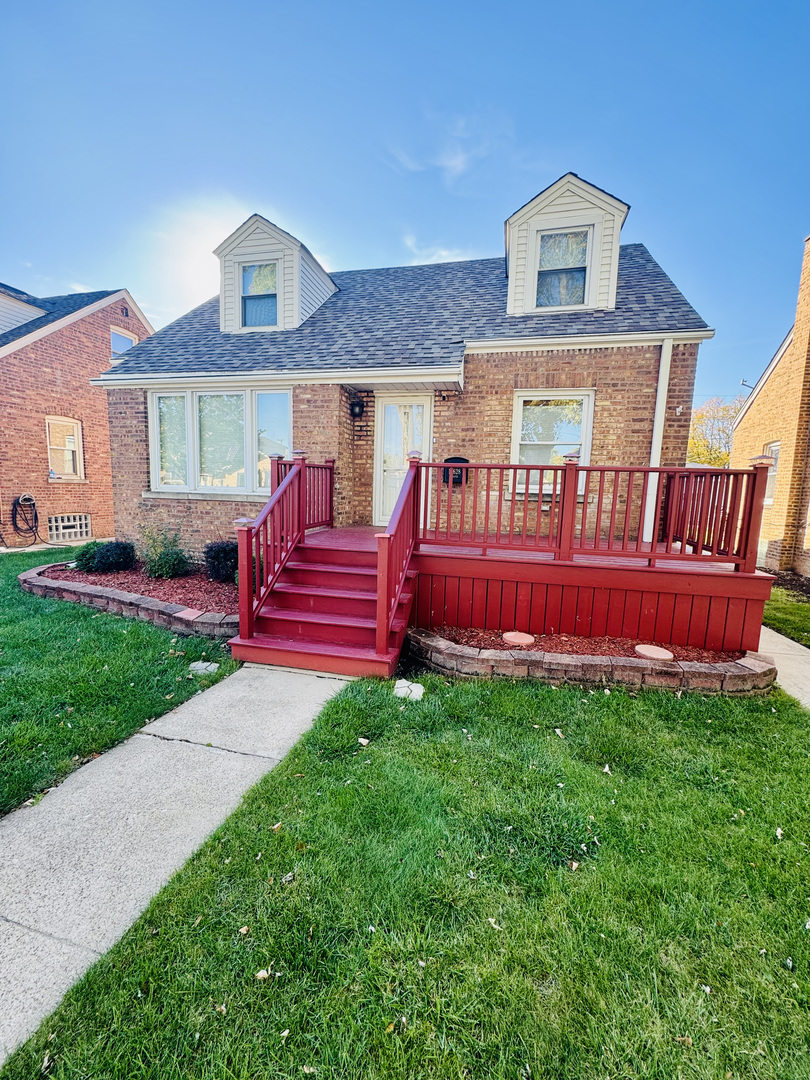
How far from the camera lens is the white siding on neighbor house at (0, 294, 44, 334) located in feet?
41.4

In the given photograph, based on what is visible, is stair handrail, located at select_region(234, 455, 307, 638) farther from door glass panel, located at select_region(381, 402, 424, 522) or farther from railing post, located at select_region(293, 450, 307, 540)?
door glass panel, located at select_region(381, 402, 424, 522)

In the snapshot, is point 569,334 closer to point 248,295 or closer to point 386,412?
point 386,412

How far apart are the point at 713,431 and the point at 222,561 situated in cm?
2576

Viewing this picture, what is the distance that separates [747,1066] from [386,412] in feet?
24.2

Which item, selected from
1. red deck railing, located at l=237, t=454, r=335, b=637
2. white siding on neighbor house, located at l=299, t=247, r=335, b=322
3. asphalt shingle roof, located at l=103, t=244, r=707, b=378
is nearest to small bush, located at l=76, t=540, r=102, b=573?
asphalt shingle roof, located at l=103, t=244, r=707, b=378

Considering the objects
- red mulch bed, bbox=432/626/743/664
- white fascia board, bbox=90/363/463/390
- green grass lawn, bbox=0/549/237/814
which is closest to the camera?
green grass lawn, bbox=0/549/237/814

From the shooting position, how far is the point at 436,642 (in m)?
4.41

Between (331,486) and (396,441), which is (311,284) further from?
(331,486)

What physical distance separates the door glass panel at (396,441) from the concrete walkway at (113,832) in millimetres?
4536

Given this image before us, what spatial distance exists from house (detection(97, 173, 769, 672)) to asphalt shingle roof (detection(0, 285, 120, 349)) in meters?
5.88

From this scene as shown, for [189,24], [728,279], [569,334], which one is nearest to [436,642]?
[569,334]

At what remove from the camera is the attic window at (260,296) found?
326 inches

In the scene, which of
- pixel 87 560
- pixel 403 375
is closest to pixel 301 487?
pixel 403 375

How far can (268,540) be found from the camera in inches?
193
